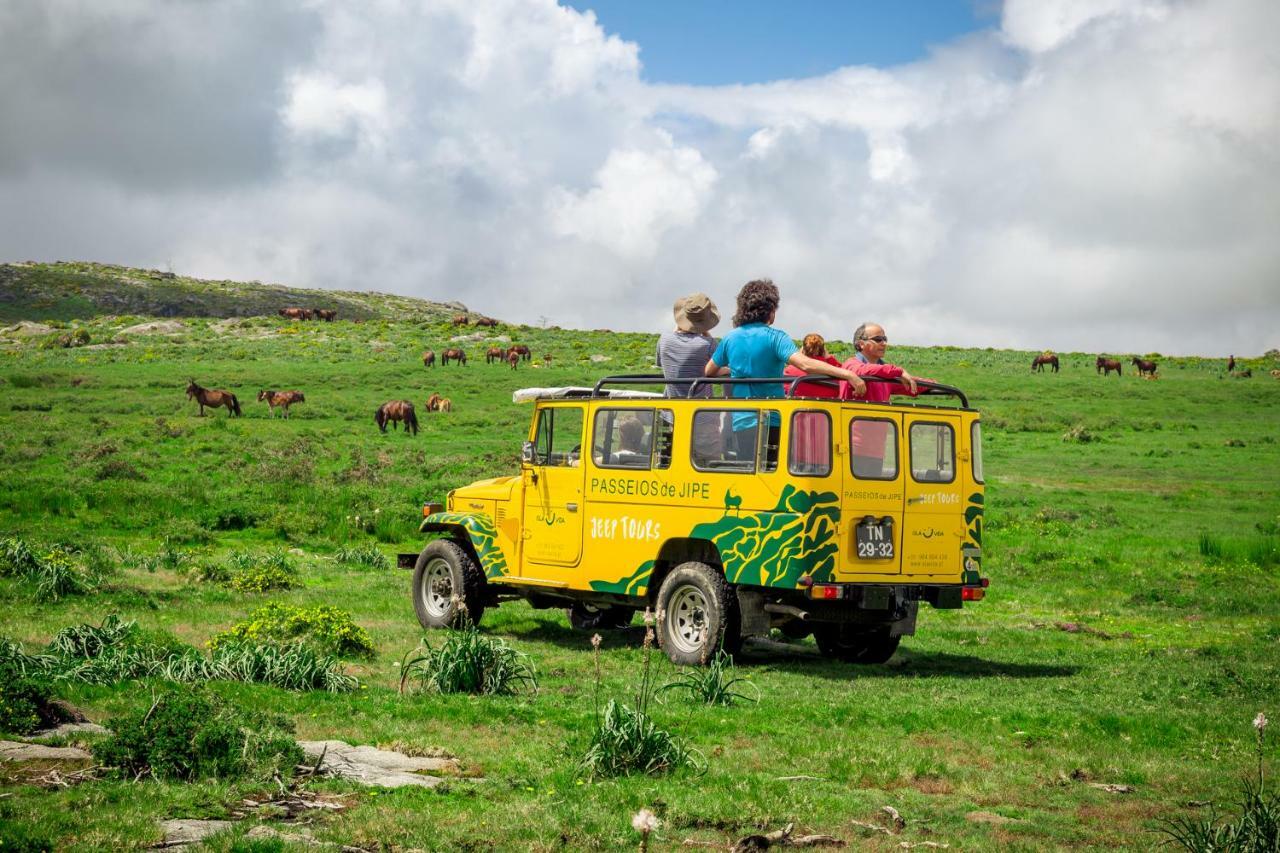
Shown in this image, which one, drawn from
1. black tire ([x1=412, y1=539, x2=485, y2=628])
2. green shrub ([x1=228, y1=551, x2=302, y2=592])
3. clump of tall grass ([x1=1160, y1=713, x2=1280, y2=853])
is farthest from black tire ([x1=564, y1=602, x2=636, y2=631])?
clump of tall grass ([x1=1160, y1=713, x2=1280, y2=853])

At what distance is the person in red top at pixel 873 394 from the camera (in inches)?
515

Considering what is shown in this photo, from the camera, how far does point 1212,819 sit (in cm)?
768

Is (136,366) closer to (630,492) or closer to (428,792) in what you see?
(630,492)

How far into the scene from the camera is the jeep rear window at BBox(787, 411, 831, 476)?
499 inches

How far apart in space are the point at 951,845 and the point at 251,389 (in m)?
51.7

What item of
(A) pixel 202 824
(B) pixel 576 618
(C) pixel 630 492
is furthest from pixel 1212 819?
(B) pixel 576 618

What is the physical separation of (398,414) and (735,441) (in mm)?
33152

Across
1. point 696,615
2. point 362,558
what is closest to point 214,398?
point 362,558

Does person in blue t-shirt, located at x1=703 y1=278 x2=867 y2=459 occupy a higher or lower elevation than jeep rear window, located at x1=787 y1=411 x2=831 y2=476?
higher

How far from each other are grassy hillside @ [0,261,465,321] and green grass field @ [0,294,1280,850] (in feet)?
281

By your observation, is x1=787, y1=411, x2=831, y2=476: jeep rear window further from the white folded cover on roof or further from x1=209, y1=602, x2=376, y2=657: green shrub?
x1=209, y1=602, x2=376, y2=657: green shrub

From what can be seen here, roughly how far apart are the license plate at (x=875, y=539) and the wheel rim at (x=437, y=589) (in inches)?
225

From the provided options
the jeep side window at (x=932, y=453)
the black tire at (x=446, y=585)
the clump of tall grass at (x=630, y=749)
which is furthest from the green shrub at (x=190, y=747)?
the jeep side window at (x=932, y=453)

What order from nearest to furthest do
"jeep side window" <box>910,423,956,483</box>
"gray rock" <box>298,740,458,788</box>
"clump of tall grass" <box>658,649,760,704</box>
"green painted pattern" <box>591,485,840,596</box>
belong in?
1. "gray rock" <box>298,740,458,788</box>
2. "clump of tall grass" <box>658,649,760,704</box>
3. "green painted pattern" <box>591,485,840,596</box>
4. "jeep side window" <box>910,423,956,483</box>
